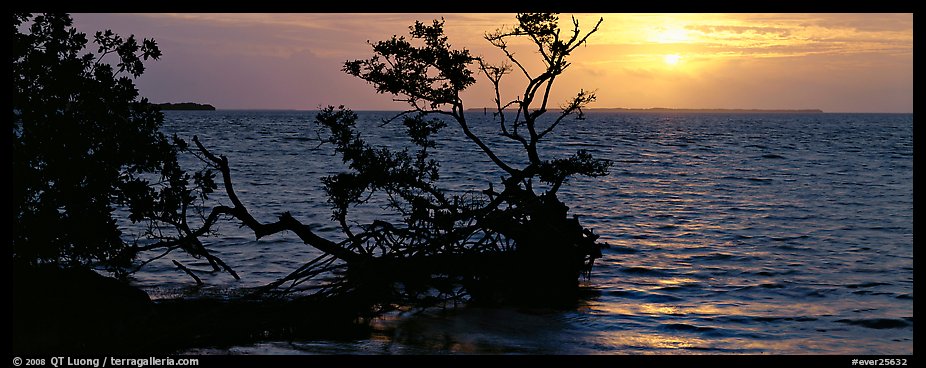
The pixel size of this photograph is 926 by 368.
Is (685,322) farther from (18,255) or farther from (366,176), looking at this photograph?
(18,255)

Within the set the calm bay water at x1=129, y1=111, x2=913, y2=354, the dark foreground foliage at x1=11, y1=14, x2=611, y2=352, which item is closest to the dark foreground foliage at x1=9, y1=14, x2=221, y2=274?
the dark foreground foliage at x1=11, y1=14, x2=611, y2=352

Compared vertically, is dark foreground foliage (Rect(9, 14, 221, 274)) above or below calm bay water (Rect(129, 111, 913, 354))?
above

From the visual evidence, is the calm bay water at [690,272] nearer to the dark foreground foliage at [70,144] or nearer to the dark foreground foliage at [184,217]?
the dark foreground foliage at [184,217]

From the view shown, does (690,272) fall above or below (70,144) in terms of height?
below

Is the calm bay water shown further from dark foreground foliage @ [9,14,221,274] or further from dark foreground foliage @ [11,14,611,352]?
dark foreground foliage @ [9,14,221,274]

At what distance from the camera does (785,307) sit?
19.4 metres

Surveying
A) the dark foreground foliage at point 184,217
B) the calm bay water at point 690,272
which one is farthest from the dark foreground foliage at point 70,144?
the calm bay water at point 690,272

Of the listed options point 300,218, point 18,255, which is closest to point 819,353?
point 18,255

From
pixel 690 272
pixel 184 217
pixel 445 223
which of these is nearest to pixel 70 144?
pixel 184 217

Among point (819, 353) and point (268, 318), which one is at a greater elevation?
point (268, 318)

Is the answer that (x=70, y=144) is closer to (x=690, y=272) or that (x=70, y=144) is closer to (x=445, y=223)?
(x=445, y=223)

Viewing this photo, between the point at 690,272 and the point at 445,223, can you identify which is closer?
the point at 445,223
